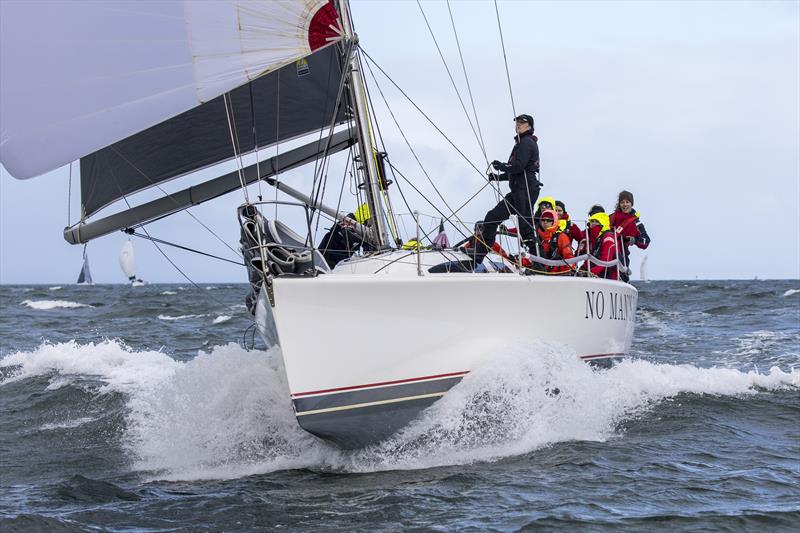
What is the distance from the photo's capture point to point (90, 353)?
12.1 m

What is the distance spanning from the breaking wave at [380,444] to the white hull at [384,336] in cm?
15

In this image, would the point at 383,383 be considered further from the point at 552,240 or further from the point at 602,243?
the point at 602,243

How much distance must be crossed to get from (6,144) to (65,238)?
1772mm

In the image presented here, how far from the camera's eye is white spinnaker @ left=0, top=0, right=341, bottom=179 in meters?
5.32

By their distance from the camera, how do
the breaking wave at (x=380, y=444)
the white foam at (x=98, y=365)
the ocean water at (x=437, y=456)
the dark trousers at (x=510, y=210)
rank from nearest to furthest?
1. the ocean water at (x=437, y=456)
2. the breaking wave at (x=380, y=444)
3. the dark trousers at (x=510, y=210)
4. the white foam at (x=98, y=365)

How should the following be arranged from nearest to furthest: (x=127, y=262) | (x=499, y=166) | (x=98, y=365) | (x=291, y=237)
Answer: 1. (x=291, y=237)
2. (x=499, y=166)
3. (x=98, y=365)
4. (x=127, y=262)

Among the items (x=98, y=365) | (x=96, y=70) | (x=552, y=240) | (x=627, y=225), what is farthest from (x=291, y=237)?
(x=98, y=365)

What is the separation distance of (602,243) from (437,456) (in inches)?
141


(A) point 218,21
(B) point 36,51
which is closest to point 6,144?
(B) point 36,51

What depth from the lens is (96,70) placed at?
211 inches

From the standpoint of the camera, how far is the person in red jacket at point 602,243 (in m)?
8.71

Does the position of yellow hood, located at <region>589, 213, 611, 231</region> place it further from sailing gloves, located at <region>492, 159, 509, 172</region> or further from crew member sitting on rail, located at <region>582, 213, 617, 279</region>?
sailing gloves, located at <region>492, 159, 509, 172</region>

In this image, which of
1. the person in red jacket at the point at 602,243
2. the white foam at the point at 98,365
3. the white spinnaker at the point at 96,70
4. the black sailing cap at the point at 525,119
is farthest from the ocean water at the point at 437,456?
the black sailing cap at the point at 525,119

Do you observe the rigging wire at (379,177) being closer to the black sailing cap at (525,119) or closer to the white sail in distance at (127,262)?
the black sailing cap at (525,119)
